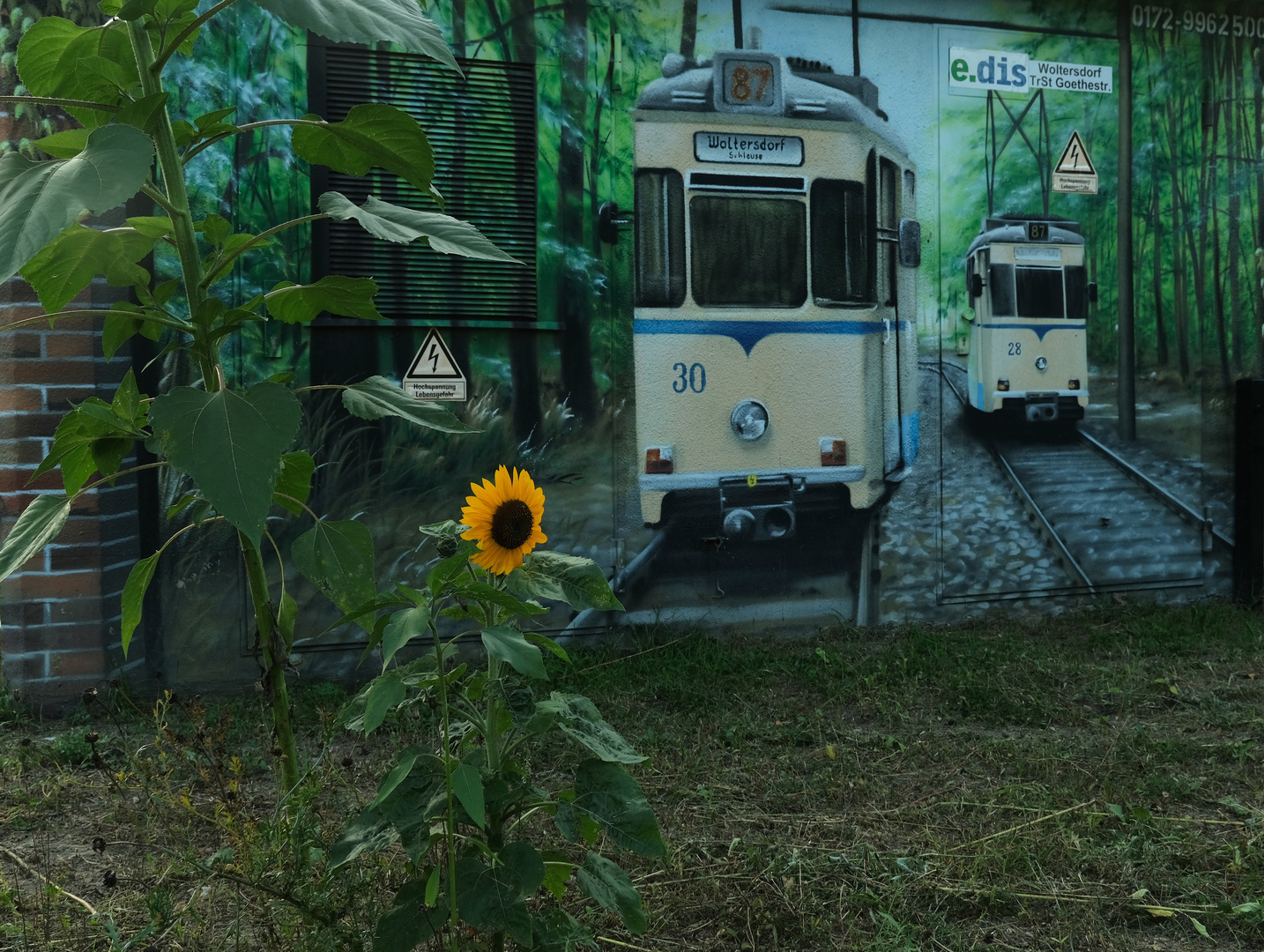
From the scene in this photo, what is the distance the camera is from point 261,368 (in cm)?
457

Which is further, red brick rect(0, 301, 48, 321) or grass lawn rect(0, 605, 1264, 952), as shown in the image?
red brick rect(0, 301, 48, 321)

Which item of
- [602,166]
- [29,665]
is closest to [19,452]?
[29,665]

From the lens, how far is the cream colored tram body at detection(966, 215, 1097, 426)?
569 centimetres

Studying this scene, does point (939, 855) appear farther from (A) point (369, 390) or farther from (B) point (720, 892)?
(A) point (369, 390)

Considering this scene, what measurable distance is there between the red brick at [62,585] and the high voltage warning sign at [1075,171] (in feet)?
16.4

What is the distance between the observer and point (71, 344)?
4289mm

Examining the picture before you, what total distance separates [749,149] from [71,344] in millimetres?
3088

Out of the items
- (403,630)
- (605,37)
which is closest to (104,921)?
(403,630)

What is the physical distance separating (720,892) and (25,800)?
86.1 inches

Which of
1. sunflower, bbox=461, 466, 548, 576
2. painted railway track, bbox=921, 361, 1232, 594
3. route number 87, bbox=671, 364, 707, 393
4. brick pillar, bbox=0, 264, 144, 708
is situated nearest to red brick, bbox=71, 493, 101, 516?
brick pillar, bbox=0, 264, 144, 708

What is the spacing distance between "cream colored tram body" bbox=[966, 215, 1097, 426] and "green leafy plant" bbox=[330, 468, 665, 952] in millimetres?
4257

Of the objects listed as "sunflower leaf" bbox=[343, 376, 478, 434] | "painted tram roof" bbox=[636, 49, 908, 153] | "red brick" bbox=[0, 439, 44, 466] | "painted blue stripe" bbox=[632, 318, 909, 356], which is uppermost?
"painted tram roof" bbox=[636, 49, 908, 153]

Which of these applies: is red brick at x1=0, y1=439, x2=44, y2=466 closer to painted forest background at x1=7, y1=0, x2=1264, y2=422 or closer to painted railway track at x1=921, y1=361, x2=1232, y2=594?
painted forest background at x1=7, y1=0, x2=1264, y2=422

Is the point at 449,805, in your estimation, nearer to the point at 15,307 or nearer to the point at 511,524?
the point at 511,524
